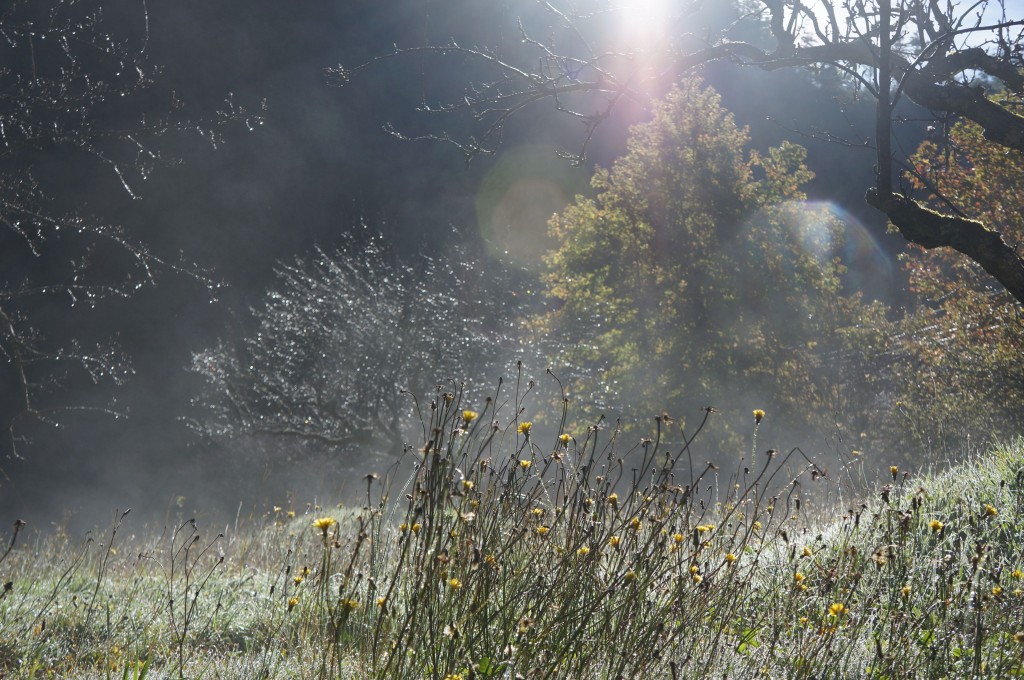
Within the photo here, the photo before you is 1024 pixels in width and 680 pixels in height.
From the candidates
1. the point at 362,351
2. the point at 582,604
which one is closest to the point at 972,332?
the point at 582,604

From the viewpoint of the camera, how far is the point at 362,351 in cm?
1684

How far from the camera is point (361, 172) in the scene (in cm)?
3838

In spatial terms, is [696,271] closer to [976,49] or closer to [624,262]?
[624,262]

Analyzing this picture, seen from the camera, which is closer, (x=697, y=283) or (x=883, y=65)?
(x=883, y=65)

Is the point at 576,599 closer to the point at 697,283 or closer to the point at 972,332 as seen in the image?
the point at 972,332

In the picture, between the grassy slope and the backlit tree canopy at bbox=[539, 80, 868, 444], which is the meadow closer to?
the grassy slope

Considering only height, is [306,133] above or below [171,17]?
below

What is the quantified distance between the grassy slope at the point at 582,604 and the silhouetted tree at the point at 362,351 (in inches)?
458

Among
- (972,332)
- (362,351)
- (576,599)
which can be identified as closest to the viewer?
(576,599)

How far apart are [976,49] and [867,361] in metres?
11.6

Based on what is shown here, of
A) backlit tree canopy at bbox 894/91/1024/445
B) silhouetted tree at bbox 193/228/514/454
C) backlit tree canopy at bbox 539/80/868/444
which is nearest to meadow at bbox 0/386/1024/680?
backlit tree canopy at bbox 894/91/1024/445

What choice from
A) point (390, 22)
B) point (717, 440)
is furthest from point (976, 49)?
point (390, 22)

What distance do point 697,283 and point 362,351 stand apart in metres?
6.97

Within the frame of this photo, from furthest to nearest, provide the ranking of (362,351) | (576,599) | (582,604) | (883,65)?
(362,351) → (883,65) → (582,604) → (576,599)
